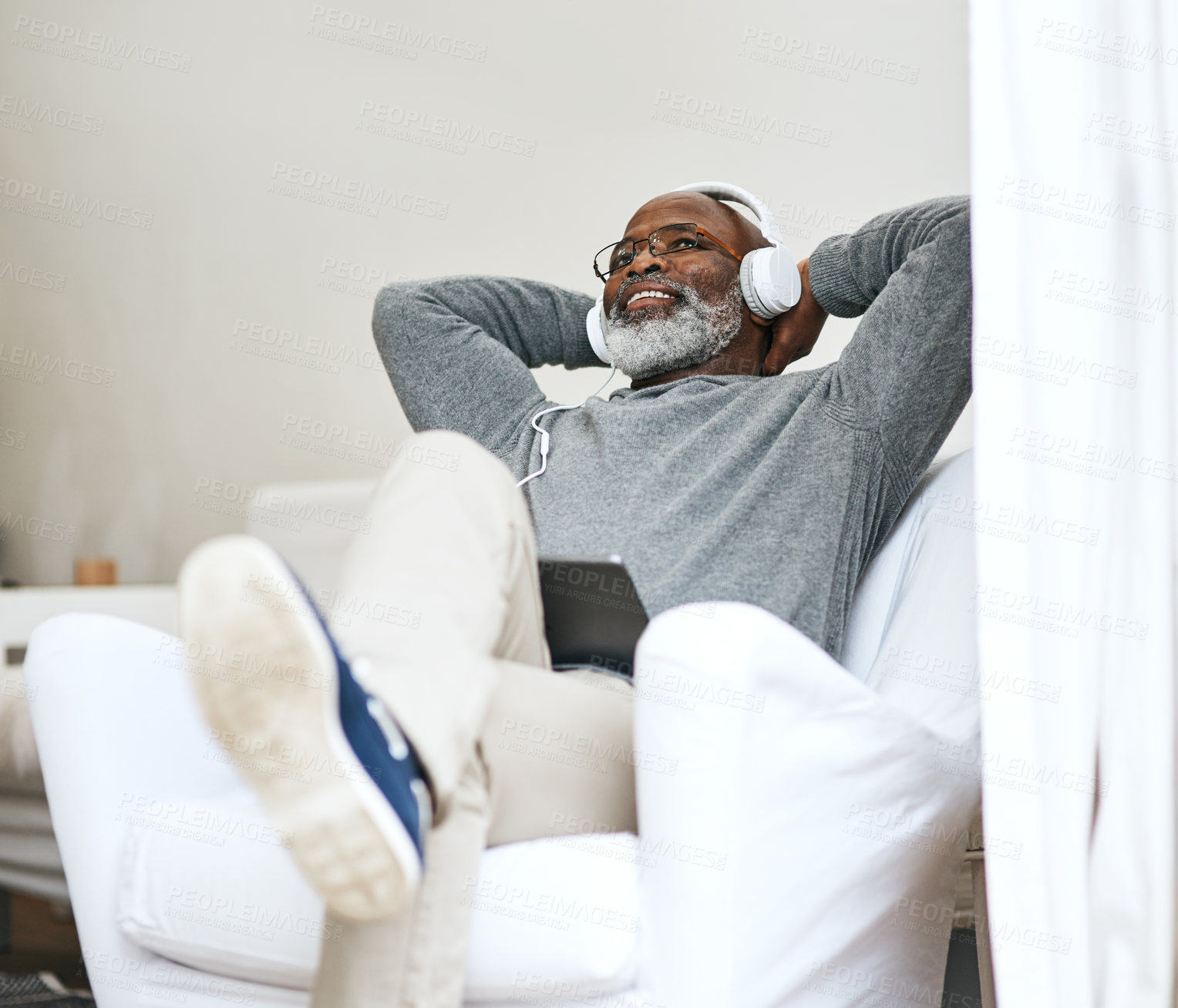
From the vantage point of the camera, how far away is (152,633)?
121 cm

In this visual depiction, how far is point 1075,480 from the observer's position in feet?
2.81

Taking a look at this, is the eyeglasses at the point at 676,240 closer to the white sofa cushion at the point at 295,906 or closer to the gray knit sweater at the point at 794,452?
the gray knit sweater at the point at 794,452

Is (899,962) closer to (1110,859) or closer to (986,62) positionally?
(1110,859)

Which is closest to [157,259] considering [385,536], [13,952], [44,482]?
[44,482]

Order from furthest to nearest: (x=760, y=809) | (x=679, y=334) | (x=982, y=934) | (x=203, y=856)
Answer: (x=679, y=334), (x=982, y=934), (x=203, y=856), (x=760, y=809)

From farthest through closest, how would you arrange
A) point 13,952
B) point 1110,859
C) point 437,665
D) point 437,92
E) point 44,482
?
point 44,482 → point 437,92 → point 13,952 → point 1110,859 → point 437,665

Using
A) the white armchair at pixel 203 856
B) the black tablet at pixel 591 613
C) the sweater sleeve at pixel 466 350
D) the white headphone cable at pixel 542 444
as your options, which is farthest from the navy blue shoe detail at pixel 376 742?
the sweater sleeve at pixel 466 350

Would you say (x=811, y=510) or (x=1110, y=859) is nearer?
(x=1110, y=859)

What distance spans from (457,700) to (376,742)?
7 cm

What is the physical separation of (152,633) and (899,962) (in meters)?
0.87

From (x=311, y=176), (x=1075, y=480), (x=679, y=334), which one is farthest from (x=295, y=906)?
(x=311, y=176)

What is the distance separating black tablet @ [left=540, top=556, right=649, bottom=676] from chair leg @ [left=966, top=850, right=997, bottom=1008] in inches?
16.9

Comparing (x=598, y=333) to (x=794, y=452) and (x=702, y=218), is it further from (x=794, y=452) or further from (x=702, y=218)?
(x=794, y=452)

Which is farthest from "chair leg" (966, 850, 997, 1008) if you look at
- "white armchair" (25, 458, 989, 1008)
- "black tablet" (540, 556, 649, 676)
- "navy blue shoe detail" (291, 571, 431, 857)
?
"navy blue shoe detail" (291, 571, 431, 857)
